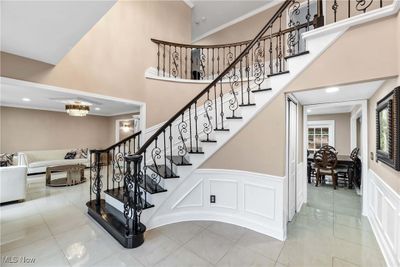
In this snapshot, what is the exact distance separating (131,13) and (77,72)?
6.21ft

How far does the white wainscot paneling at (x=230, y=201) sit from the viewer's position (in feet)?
8.22

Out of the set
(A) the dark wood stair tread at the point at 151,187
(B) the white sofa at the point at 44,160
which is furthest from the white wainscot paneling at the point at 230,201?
(B) the white sofa at the point at 44,160

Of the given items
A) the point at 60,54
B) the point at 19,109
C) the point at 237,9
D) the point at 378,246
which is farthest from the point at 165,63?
the point at 19,109

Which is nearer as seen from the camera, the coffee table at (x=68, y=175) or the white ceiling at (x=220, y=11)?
the coffee table at (x=68, y=175)

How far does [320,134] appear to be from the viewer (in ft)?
25.2

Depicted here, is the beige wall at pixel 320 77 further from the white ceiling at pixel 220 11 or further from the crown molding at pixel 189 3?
the crown molding at pixel 189 3

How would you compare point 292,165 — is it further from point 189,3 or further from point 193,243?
point 189,3

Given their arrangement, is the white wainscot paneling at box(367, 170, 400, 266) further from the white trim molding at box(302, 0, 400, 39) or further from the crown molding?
the crown molding

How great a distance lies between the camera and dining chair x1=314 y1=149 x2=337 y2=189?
4793 mm

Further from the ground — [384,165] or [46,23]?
[46,23]

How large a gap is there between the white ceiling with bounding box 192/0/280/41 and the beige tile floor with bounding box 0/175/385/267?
567cm

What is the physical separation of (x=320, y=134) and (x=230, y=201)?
267 inches

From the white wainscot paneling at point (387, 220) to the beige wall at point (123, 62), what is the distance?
3.71m

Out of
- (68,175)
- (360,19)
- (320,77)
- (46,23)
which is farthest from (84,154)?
(360,19)
